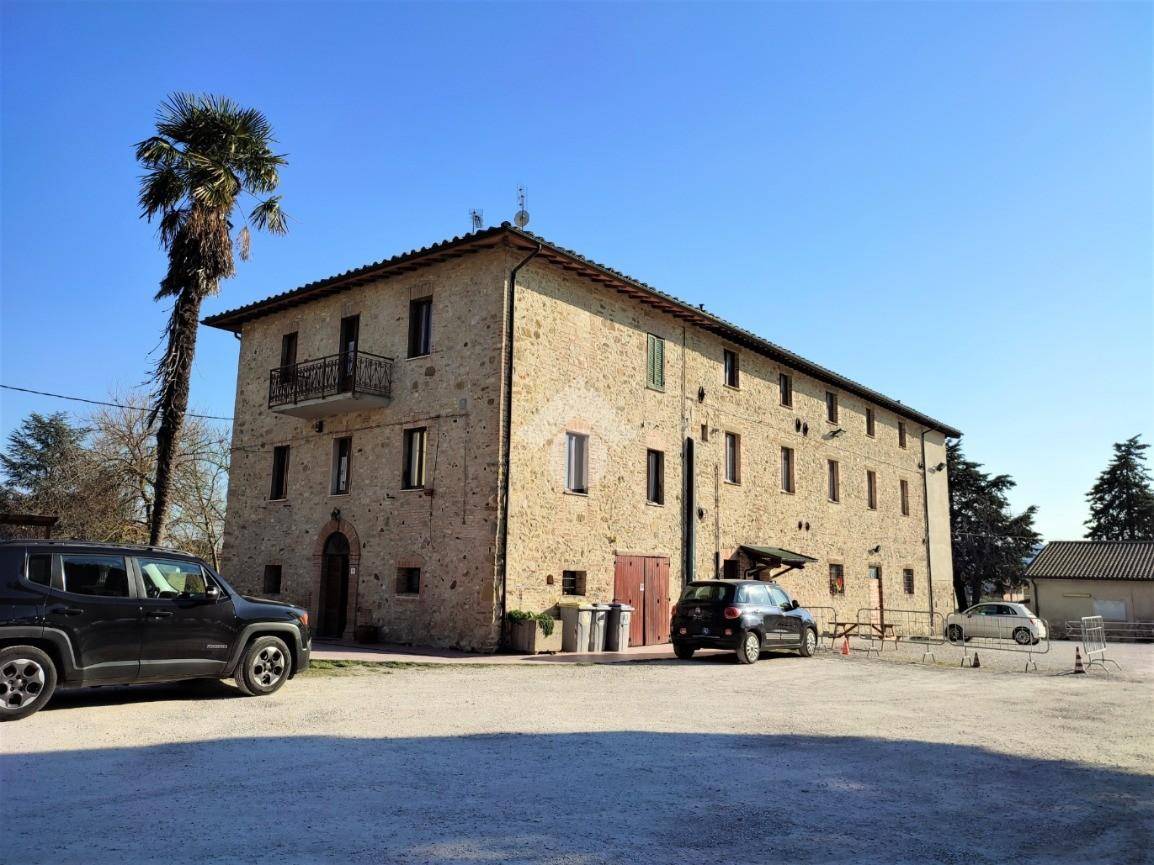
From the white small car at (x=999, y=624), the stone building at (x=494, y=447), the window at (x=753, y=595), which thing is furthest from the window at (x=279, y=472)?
the white small car at (x=999, y=624)

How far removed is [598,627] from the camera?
58.5 ft

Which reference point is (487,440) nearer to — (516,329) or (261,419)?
(516,329)

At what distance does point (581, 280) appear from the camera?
19.7 metres

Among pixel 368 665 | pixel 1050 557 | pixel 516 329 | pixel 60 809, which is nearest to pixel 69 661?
pixel 60 809

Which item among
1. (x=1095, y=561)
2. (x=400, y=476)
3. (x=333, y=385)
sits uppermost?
(x=333, y=385)

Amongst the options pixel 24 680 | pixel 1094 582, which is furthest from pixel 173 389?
pixel 1094 582

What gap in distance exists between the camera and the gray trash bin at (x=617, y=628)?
18047 millimetres

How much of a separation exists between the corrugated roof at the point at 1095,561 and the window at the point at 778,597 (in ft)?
83.9

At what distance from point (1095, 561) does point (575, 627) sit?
30.4m

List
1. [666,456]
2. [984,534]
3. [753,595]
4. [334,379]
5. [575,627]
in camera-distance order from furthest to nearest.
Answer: [984,534], [666,456], [334,379], [575,627], [753,595]

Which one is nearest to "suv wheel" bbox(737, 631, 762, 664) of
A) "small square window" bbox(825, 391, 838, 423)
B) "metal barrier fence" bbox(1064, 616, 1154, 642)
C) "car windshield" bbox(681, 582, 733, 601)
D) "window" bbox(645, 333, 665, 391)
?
"car windshield" bbox(681, 582, 733, 601)

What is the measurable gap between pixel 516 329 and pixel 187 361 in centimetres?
641

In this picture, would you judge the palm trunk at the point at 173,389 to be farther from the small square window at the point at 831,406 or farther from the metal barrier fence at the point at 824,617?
the small square window at the point at 831,406

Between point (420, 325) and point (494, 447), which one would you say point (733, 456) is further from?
point (420, 325)
